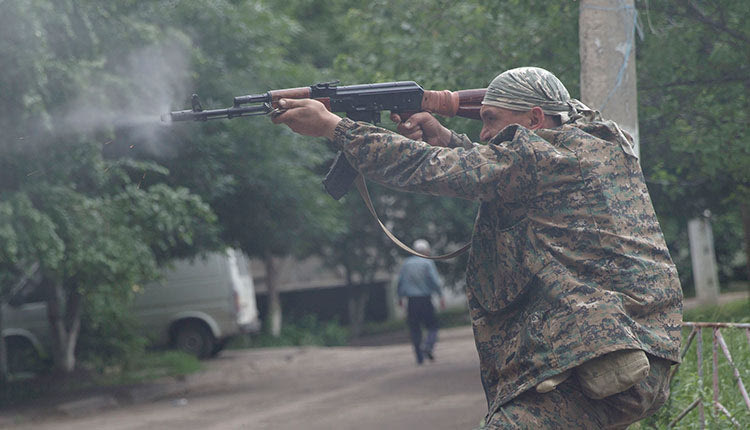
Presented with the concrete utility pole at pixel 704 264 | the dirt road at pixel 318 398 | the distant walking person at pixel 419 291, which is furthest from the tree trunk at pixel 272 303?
the distant walking person at pixel 419 291

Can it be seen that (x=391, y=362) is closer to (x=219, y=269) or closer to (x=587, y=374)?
(x=219, y=269)

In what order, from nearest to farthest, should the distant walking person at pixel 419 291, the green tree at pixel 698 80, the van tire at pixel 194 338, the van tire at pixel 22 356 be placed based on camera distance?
1. the green tree at pixel 698 80
2. the distant walking person at pixel 419 291
3. the van tire at pixel 22 356
4. the van tire at pixel 194 338

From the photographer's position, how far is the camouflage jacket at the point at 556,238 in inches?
111

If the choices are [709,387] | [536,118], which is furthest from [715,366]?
[536,118]

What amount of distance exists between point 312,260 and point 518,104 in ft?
94.3

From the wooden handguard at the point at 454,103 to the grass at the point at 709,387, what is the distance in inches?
104

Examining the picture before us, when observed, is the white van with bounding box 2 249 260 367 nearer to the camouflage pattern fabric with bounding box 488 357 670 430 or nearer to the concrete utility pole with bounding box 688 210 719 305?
the concrete utility pole with bounding box 688 210 719 305

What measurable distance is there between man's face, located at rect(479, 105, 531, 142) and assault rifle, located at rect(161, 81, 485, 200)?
470 mm

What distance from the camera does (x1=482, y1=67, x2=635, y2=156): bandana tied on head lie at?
3.07m

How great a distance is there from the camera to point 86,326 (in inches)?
681

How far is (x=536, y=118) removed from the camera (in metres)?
3.08

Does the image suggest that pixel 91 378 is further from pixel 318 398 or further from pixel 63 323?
pixel 318 398

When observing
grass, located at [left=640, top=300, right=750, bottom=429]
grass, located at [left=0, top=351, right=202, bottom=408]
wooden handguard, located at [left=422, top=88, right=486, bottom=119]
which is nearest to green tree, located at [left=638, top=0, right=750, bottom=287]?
grass, located at [left=640, top=300, right=750, bottom=429]

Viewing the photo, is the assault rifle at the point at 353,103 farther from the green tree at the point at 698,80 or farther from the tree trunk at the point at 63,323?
the tree trunk at the point at 63,323
